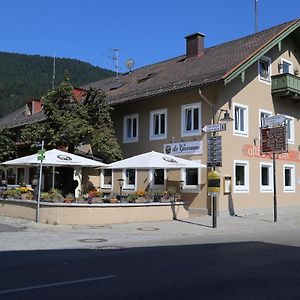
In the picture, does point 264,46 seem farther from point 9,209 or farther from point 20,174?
point 20,174

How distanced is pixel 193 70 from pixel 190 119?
337 cm

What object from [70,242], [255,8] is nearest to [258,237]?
[70,242]

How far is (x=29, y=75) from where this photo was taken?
7600cm

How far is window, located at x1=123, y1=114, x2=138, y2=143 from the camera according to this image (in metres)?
27.4

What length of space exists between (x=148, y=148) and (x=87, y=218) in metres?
8.83

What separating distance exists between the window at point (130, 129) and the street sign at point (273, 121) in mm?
7419

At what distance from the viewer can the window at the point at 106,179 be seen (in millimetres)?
28469

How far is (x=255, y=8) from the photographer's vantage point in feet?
111

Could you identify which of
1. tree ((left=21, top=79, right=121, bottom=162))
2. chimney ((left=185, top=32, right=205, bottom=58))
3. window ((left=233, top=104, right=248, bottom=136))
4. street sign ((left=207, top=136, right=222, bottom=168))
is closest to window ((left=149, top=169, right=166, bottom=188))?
tree ((left=21, top=79, right=121, bottom=162))

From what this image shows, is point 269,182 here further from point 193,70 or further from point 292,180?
point 193,70

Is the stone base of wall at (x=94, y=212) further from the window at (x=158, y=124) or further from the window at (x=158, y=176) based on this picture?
the window at (x=158, y=124)

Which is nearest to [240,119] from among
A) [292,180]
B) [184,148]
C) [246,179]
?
[246,179]

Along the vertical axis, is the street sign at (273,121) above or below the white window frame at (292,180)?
above

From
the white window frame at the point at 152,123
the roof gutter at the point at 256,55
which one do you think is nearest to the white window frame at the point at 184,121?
the white window frame at the point at 152,123
